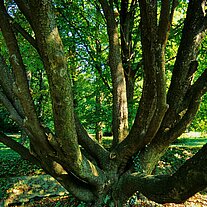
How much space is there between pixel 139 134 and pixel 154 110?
1.49 ft

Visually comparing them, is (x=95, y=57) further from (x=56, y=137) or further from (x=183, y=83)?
(x=56, y=137)

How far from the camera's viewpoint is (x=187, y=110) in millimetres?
3447

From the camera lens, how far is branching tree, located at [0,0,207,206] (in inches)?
96.5

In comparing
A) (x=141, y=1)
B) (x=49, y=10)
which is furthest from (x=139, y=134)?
(x=49, y=10)

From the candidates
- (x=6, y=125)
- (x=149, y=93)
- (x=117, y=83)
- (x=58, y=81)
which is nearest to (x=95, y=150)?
(x=117, y=83)

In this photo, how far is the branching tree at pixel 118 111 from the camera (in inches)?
96.5

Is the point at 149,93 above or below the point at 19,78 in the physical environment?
below

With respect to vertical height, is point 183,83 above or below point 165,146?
above

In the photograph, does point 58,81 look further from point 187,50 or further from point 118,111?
point 187,50

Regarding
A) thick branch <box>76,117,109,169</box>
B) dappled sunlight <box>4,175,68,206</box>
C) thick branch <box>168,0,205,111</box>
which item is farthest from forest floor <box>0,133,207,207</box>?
thick branch <box>168,0,205,111</box>

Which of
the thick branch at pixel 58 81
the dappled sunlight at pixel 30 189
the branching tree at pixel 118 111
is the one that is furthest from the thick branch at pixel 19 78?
the dappled sunlight at pixel 30 189

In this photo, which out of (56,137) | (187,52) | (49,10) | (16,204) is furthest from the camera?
(16,204)

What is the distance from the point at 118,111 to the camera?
4.13m

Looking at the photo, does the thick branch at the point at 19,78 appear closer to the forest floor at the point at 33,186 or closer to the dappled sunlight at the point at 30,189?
the forest floor at the point at 33,186
